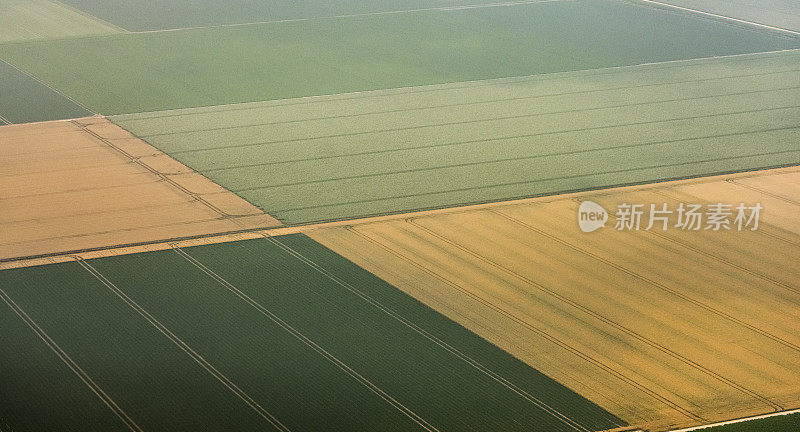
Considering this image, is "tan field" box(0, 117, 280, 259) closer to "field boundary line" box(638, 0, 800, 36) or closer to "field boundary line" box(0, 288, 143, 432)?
"field boundary line" box(0, 288, 143, 432)

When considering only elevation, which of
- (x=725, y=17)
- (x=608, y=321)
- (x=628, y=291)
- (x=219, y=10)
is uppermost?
(x=725, y=17)

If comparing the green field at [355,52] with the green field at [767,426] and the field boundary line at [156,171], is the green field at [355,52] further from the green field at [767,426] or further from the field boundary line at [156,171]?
the green field at [767,426]

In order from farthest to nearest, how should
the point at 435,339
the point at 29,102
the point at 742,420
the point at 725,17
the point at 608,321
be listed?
the point at 725,17 < the point at 29,102 < the point at 608,321 < the point at 435,339 < the point at 742,420

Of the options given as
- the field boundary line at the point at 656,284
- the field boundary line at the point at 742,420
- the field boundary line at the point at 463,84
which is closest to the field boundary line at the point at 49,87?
the field boundary line at the point at 463,84

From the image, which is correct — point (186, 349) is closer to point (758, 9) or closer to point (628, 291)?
point (628, 291)

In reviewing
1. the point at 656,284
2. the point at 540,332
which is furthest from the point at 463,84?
the point at 540,332

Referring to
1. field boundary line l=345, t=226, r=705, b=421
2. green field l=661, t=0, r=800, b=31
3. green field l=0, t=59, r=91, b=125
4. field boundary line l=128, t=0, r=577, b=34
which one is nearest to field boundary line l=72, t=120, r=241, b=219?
green field l=0, t=59, r=91, b=125
